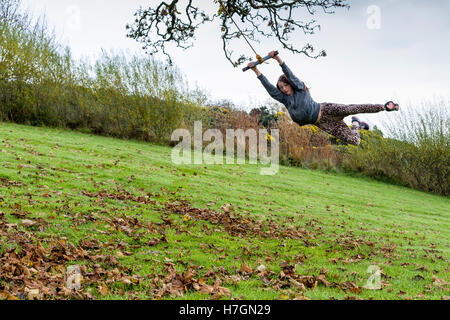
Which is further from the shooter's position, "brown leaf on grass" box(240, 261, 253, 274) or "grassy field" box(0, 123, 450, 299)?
"brown leaf on grass" box(240, 261, 253, 274)

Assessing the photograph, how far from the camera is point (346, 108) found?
5230 mm

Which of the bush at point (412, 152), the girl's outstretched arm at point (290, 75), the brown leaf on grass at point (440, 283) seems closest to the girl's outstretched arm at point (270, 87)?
the girl's outstretched arm at point (290, 75)

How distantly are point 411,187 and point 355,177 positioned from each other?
104 inches

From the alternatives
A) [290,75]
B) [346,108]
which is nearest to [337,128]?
[346,108]

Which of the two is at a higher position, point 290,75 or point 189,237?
point 290,75

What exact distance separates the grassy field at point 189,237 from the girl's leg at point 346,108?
2140mm

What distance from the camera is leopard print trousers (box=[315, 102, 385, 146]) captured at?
518 centimetres

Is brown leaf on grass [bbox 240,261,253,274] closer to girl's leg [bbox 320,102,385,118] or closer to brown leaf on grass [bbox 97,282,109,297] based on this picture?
brown leaf on grass [bbox 97,282,109,297]

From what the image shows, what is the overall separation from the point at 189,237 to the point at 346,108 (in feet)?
10.2

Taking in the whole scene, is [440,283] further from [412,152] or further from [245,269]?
[412,152]

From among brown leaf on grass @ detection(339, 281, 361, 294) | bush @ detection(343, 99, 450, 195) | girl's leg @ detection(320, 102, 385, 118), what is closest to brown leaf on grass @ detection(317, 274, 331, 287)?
brown leaf on grass @ detection(339, 281, 361, 294)

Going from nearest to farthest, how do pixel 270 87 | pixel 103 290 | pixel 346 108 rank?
pixel 103 290 < pixel 346 108 < pixel 270 87

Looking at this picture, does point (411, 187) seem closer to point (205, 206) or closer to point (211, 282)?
point (205, 206)

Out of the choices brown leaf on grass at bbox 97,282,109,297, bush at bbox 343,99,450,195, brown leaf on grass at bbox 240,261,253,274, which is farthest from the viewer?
bush at bbox 343,99,450,195
